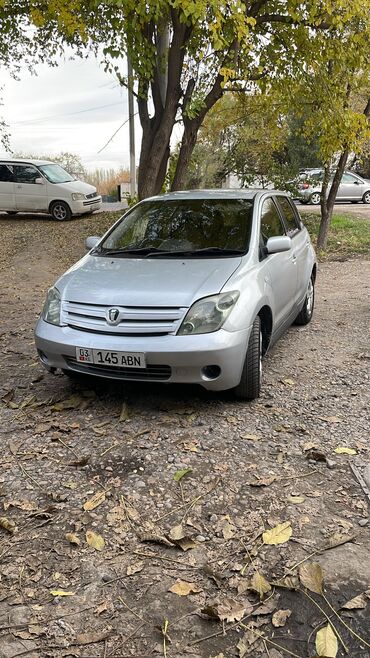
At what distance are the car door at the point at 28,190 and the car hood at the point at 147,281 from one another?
12.5 metres

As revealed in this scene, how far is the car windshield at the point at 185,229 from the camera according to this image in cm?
472

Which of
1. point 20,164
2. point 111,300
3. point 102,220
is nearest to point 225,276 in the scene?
point 111,300

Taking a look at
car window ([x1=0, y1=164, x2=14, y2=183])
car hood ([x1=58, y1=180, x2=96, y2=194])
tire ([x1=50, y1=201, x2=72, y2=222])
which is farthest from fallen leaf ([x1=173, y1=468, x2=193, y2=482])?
car window ([x1=0, y1=164, x2=14, y2=183])

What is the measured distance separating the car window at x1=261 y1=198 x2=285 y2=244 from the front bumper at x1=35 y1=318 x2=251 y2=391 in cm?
133

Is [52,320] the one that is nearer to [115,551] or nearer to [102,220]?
[115,551]

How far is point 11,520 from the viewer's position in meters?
2.90

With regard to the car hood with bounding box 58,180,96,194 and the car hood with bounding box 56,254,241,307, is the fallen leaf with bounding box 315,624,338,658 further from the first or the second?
the car hood with bounding box 58,180,96,194

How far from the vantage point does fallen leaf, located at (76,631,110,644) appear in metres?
2.13

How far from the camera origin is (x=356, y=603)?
227 cm

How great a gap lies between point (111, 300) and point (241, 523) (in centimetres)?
189

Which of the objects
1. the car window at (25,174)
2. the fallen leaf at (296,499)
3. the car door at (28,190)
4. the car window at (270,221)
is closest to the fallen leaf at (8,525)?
the fallen leaf at (296,499)

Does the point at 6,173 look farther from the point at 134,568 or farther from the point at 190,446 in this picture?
the point at 134,568

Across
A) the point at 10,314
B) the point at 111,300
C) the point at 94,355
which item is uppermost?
the point at 111,300

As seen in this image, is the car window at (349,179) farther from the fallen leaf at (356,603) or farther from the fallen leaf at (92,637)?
the fallen leaf at (92,637)
